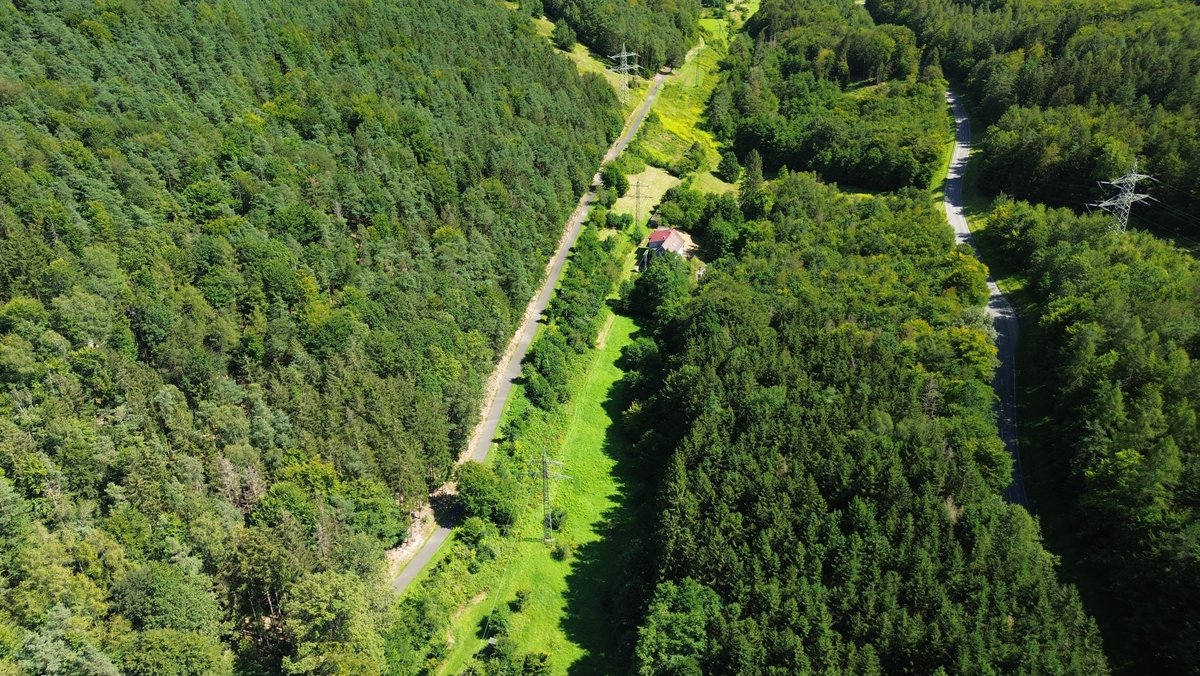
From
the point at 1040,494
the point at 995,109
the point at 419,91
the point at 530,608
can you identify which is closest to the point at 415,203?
the point at 419,91

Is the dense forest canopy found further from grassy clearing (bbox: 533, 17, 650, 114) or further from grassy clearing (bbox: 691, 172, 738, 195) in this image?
grassy clearing (bbox: 533, 17, 650, 114)

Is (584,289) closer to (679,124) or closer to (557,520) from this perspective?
(557,520)

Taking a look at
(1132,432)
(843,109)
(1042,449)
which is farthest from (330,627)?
(843,109)

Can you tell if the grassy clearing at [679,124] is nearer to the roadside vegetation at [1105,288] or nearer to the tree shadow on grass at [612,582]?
the roadside vegetation at [1105,288]

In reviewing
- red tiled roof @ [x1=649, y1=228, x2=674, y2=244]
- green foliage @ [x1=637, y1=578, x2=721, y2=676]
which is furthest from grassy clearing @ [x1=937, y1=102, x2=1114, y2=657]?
red tiled roof @ [x1=649, y1=228, x2=674, y2=244]

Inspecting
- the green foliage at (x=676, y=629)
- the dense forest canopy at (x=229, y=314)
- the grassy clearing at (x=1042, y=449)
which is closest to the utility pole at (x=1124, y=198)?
the grassy clearing at (x=1042, y=449)

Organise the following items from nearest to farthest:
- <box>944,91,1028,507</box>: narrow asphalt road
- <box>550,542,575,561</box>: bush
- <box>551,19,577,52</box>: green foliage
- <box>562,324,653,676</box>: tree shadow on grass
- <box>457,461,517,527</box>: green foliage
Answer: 1. <box>562,324,653,676</box>: tree shadow on grass
2. <box>457,461,517,527</box>: green foliage
3. <box>550,542,575,561</box>: bush
4. <box>944,91,1028,507</box>: narrow asphalt road
5. <box>551,19,577,52</box>: green foliage
